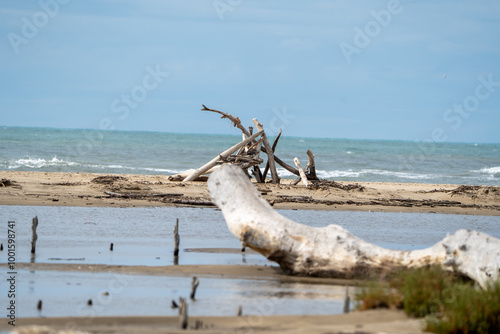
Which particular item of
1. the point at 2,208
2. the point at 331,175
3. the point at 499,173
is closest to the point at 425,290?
the point at 2,208

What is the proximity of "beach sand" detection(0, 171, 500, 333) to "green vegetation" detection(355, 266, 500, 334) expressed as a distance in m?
0.20

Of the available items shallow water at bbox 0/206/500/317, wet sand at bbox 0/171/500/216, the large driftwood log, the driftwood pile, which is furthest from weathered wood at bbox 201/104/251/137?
the large driftwood log

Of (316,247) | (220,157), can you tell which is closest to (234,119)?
(220,157)

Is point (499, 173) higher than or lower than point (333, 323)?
higher

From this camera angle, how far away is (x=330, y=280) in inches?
441

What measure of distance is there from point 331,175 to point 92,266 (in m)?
32.0

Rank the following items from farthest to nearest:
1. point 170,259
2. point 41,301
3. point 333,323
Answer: point 170,259 → point 41,301 → point 333,323

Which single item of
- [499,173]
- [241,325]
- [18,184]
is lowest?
[241,325]

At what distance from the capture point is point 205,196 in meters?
23.1

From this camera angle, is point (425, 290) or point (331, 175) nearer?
point (425, 290)

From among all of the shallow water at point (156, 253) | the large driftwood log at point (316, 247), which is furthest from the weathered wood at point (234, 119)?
the large driftwood log at point (316, 247)

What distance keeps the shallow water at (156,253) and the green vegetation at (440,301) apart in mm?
737

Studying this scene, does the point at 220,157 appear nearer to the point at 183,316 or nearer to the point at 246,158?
the point at 246,158

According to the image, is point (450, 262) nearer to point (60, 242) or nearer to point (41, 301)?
point (41, 301)
